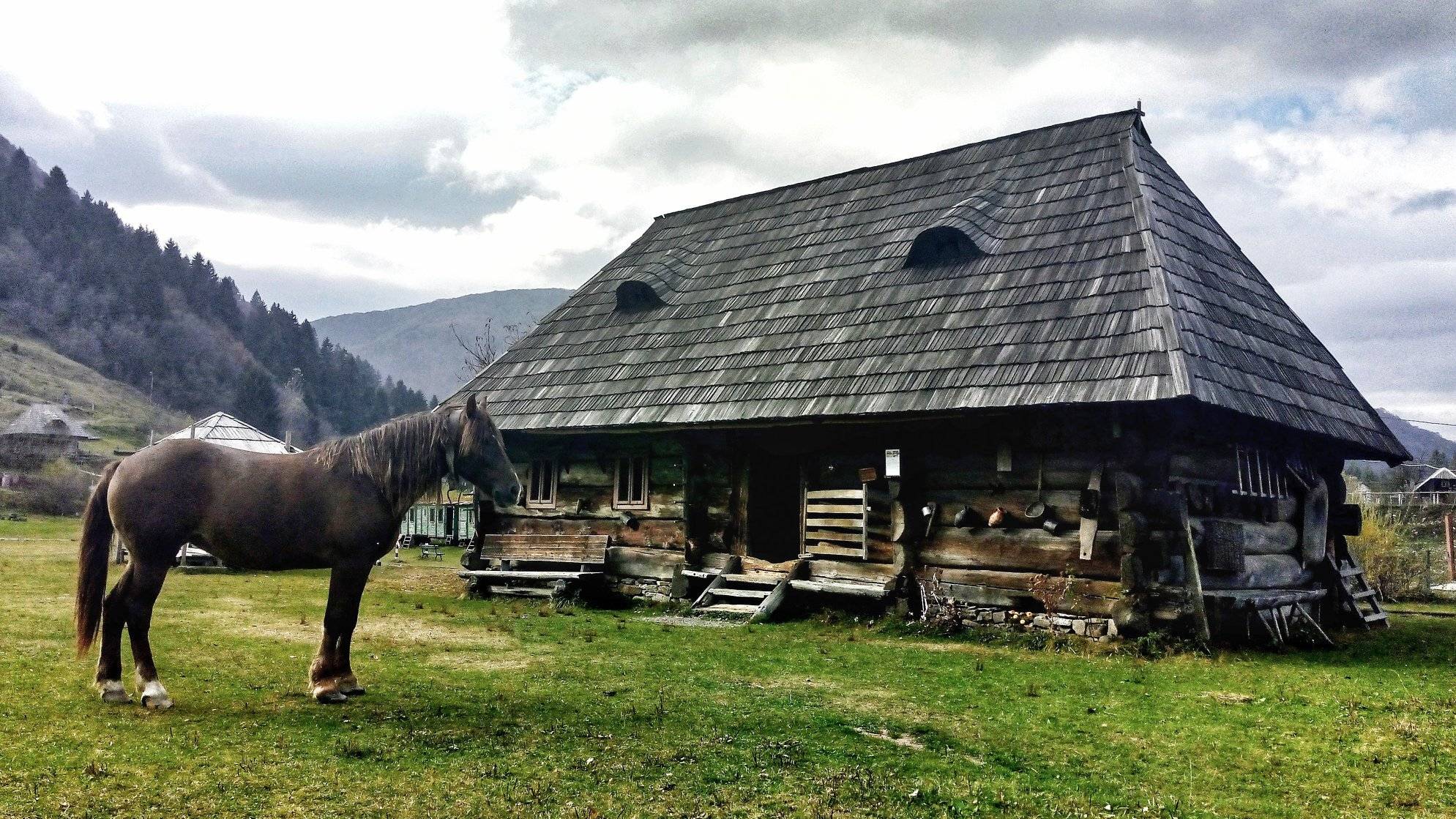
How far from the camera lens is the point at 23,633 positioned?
9367 millimetres

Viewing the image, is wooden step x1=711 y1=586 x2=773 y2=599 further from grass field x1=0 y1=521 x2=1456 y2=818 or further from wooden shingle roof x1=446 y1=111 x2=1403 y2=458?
wooden shingle roof x1=446 y1=111 x2=1403 y2=458

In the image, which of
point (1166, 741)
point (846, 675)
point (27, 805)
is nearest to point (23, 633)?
point (27, 805)

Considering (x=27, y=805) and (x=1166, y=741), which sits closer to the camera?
(x=27, y=805)

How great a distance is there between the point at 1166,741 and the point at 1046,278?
284 inches

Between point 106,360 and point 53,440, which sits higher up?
point 106,360

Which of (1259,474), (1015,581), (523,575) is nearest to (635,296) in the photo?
(523,575)

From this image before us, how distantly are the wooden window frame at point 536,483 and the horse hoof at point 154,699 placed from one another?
1000 cm

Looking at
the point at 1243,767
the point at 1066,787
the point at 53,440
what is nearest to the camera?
the point at 1066,787

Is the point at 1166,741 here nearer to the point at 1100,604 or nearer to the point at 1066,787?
the point at 1066,787

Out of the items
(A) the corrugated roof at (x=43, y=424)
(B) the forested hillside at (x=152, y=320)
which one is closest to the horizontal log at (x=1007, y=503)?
(A) the corrugated roof at (x=43, y=424)

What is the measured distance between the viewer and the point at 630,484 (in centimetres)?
1537

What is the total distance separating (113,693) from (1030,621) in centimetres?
895

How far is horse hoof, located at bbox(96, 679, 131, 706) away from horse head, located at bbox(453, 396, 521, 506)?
2.56 metres

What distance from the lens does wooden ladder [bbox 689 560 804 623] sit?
41.8 ft
